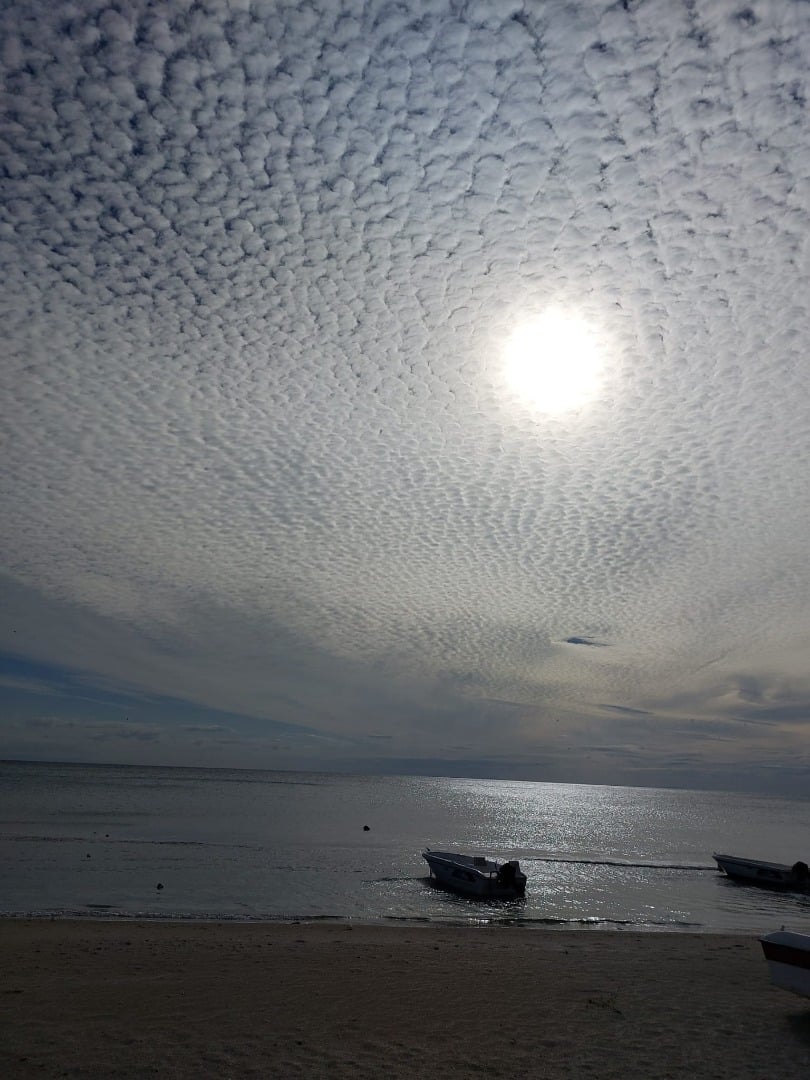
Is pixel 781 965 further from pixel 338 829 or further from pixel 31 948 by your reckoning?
pixel 338 829

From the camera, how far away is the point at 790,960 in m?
13.0

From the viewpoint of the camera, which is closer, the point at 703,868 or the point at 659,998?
the point at 659,998

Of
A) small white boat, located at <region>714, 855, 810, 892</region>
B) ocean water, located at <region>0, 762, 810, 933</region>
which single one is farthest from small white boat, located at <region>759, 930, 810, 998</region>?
small white boat, located at <region>714, 855, 810, 892</region>

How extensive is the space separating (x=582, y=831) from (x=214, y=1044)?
78.2 m

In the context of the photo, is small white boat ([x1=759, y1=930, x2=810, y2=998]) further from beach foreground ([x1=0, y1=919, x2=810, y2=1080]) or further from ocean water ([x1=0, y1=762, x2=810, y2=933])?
ocean water ([x1=0, y1=762, x2=810, y2=933])

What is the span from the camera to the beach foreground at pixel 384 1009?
10.8 meters

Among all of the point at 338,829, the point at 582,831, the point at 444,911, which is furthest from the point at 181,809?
the point at 444,911

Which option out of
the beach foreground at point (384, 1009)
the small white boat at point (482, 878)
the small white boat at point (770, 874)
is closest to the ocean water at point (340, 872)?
the small white boat at point (482, 878)

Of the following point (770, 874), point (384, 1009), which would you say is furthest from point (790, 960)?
point (770, 874)

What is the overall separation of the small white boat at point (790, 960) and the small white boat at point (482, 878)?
63.9 ft

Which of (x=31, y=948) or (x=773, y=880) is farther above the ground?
(x=773, y=880)

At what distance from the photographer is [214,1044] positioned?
1137cm

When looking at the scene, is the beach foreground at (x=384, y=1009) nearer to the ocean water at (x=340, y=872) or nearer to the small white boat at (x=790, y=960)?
the small white boat at (x=790, y=960)

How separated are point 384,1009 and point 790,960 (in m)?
7.73
